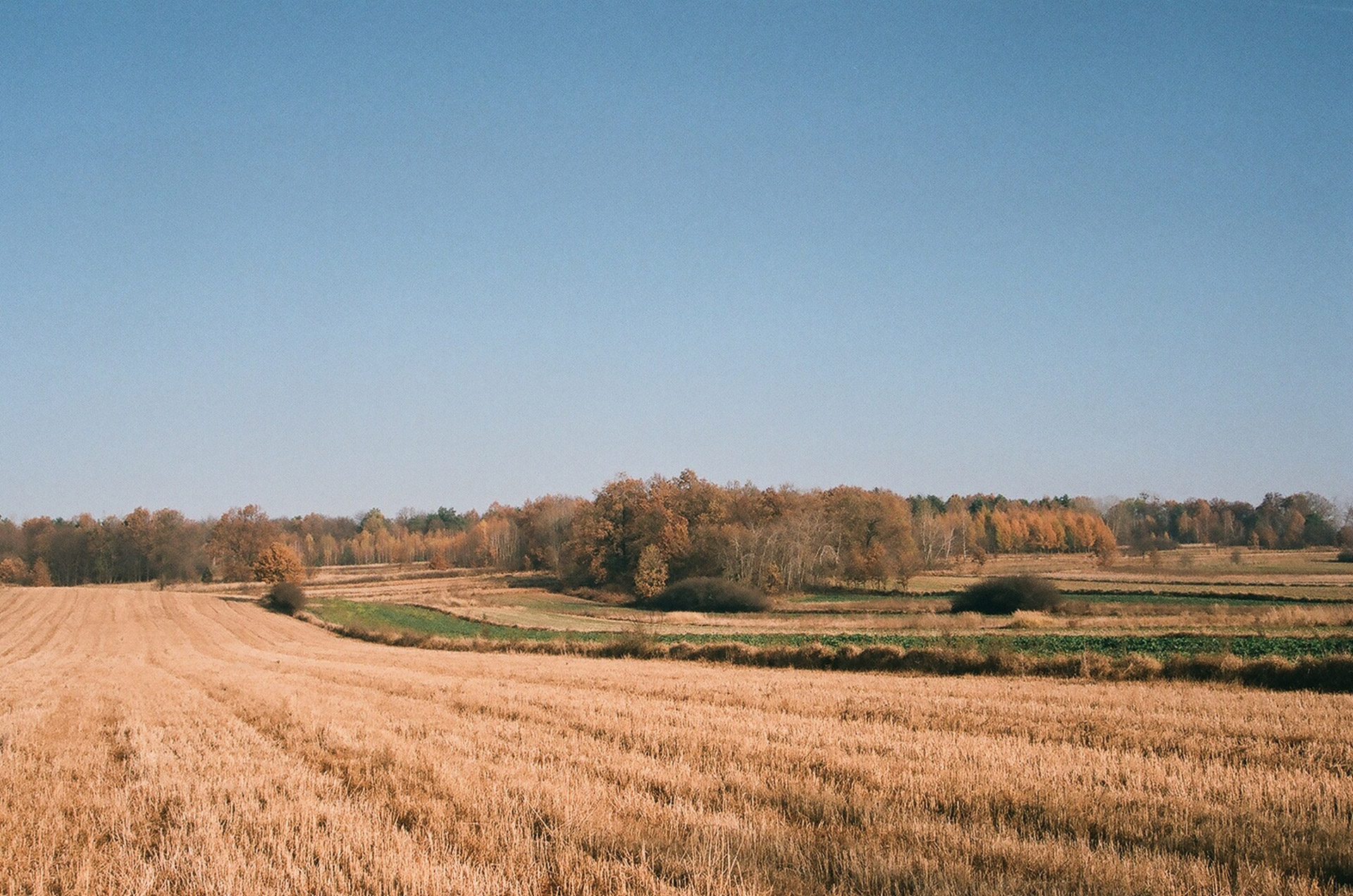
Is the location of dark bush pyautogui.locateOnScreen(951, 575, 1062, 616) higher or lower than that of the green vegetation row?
lower

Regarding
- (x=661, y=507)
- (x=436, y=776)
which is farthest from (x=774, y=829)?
(x=661, y=507)

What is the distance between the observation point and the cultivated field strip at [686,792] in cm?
623

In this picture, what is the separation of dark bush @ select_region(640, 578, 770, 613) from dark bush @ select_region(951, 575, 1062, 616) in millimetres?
Answer: 21803

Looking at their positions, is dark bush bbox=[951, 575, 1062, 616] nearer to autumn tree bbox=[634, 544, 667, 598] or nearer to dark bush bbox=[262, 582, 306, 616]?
autumn tree bbox=[634, 544, 667, 598]

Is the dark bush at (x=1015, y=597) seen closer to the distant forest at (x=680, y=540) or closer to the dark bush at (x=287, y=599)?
the distant forest at (x=680, y=540)

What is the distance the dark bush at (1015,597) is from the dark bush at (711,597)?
71.5 ft

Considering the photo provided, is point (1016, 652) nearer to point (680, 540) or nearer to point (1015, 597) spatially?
point (1015, 597)

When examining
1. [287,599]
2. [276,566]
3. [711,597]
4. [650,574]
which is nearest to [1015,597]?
[711,597]

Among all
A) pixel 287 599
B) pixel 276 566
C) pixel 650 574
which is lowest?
pixel 287 599

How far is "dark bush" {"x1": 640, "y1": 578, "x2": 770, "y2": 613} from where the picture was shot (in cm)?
8100

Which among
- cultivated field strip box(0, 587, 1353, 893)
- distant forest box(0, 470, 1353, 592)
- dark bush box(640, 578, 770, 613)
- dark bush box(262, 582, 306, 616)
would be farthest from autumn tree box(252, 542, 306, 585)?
→ cultivated field strip box(0, 587, 1353, 893)

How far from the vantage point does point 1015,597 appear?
202 feet

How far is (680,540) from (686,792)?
91485 millimetres

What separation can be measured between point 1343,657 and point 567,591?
9370cm
